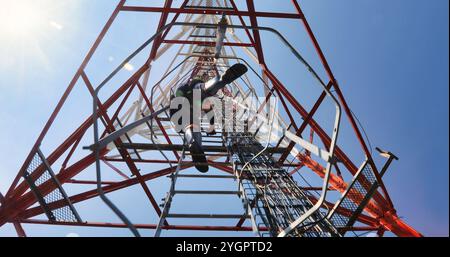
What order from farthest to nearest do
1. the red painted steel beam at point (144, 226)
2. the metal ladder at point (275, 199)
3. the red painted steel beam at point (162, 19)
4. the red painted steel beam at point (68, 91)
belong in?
1. the red painted steel beam at point (162, 19)
2. the red painted steel beam at point (144, 226)
3. the red painted steel beam at point (68, 91)
4. the metal ladder at point (275, 199)

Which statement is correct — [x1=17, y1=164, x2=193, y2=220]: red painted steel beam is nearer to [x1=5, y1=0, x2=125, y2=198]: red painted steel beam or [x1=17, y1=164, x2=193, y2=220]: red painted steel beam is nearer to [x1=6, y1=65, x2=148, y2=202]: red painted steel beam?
[x1=6, y1=65, x2=148, y2=202]: red painted steel beam

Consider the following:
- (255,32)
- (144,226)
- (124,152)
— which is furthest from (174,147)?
(255,32)

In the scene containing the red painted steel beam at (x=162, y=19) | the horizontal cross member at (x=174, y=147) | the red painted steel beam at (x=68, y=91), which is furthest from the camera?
the horizontal cross member at (x=174, y=147)

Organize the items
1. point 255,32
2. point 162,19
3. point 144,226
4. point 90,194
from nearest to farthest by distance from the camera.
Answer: point 144,226 < point 90,194 < point 162,19 < point 255,32

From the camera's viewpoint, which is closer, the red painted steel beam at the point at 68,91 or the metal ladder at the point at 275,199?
the metal ladder at the point at 275,199

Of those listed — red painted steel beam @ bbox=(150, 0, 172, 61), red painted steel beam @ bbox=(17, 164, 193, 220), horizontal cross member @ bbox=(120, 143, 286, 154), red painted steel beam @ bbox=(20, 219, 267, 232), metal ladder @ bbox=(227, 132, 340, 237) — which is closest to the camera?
metal ladder @ bbox=(227, 132, 340, 237)

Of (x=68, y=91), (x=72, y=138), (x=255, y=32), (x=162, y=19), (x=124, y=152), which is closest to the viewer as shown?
(x=68, y=91)

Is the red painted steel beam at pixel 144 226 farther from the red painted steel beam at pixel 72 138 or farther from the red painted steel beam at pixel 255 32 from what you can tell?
the red painted steel beam at pixel 255 32

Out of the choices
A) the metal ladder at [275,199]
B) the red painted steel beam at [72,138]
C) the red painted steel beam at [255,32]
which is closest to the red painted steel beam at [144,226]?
the red painted steel beam at [72,138]

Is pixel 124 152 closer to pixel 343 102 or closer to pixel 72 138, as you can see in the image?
pixel 72 138

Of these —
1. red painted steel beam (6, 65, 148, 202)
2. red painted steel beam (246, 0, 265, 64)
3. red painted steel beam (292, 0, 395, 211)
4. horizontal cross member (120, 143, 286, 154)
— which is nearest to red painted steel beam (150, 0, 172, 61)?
red painted steel beam (6, 65, 148, 202)

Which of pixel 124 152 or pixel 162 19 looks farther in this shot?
pixel 162 19

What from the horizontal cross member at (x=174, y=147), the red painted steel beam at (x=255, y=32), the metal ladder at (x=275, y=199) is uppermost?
the red painted steel beam at (x=255, y=32)
